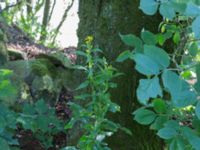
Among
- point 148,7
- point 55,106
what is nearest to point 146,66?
point 148,7

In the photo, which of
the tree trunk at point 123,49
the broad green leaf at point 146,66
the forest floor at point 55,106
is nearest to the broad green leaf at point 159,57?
the broad green leaf at point 146,66

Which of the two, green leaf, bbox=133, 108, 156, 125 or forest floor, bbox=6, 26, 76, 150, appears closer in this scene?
green leaf, bbox=133, 108, 156, 125

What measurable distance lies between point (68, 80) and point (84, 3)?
6.53 ft

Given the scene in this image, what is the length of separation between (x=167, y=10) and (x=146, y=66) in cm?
19

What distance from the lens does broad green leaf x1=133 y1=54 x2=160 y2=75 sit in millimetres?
1164

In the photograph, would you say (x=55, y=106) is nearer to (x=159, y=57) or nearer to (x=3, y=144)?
(x=3, y=144)

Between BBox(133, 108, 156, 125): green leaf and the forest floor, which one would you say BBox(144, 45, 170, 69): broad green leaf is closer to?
BBox(133, 108, 156, 125): green leaf

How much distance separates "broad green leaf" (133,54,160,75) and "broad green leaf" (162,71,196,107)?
0.03 meters

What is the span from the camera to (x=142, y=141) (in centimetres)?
274

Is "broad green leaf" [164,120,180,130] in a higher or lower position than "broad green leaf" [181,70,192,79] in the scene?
lower

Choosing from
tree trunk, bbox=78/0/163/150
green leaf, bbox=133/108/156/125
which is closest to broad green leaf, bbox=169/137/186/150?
green leaf, bbox=133/108/156/125

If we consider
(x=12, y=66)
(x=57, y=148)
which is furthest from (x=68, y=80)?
(x=57, y=148)

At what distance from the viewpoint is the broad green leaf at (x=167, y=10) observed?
1232mm

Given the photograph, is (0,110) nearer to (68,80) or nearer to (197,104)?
(197,104)
